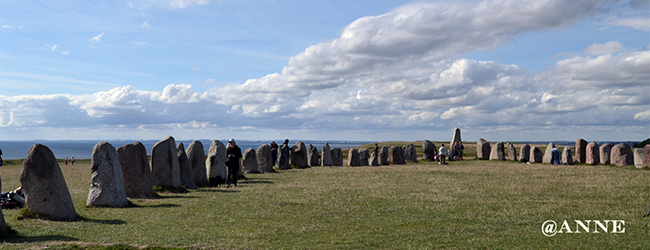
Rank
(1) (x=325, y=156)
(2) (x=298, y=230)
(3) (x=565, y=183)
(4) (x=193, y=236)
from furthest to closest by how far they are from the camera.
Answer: (1) (x=325, y=156) → (3) (x=565, y=183) → (2) (x=298, y=230) → (4) (x=193, y=236)

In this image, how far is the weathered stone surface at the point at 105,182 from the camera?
1277 centimetres

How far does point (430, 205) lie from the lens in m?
12.9

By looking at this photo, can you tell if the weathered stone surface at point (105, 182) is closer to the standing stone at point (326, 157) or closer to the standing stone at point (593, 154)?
the standing stone at point (326, 157)

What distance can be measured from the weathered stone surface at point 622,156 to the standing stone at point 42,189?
3111cm

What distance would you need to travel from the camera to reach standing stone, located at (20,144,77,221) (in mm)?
10375

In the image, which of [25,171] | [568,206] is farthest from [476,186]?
[25,171]

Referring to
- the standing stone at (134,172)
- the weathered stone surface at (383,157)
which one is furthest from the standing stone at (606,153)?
the standing stone at (134,172)

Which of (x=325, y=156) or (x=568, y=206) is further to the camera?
(x=325, y=156)

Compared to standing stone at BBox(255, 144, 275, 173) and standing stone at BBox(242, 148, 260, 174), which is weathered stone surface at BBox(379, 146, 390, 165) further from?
standing stone at BBox(242, 148, 260, 174)

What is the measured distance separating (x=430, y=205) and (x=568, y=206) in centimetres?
345

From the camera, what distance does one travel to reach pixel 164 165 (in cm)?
1694

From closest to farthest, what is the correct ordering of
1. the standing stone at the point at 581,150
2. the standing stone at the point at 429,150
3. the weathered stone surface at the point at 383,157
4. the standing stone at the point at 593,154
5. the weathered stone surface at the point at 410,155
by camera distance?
the standing stone at the point at 593,154 < the standing stone at the point at 581,150 < the weathered stone surface at the point at 383,157 < the weathered stone surface at the point at 410,155 < the standing stone at the point at 429,150

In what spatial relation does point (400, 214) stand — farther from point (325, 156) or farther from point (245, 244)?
point (325, 156)

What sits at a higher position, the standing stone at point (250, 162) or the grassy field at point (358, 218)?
the standing stone at point (250, 162)
